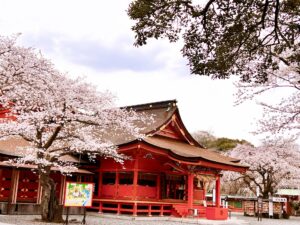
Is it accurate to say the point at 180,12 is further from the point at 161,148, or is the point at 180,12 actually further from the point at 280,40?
the point at 161,148

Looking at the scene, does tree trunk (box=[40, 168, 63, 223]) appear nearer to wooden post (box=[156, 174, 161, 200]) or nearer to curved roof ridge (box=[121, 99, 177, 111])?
wooden post (box=[156, 174, 161, 200])

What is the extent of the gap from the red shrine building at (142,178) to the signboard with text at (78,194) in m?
5.55

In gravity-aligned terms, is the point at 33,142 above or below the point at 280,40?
below

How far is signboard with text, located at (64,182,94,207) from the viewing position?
15562mm

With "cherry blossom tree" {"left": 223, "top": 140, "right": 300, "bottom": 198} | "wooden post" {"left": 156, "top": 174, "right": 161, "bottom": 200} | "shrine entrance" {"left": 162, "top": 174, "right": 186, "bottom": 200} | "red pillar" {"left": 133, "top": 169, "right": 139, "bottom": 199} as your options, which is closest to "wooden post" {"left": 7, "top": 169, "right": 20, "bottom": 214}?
"red pillar" {"left": 133, "top": 169, "right": 139, "bottom": 199}

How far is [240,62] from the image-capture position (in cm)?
1005

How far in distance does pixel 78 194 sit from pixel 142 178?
8.23 meters

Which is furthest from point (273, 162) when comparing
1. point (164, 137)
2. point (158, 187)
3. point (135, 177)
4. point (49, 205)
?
point (49, 205)

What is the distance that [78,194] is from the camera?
1584cm

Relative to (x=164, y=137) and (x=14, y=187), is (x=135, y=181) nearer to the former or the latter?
(x=164, y=137)

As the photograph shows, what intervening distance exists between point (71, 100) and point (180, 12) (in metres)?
8.78

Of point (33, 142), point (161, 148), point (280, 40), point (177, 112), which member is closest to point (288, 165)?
point (177, 112)

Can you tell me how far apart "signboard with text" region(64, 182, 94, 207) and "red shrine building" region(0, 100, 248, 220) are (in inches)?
219

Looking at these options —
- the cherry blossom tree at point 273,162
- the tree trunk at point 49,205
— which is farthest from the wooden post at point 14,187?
the cherry blossom tree at point 273,162
